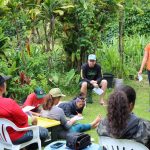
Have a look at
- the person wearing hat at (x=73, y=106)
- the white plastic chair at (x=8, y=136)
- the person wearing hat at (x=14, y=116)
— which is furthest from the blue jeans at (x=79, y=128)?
the person wearing hat at (x=14, y=116)

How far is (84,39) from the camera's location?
11266 millimetres

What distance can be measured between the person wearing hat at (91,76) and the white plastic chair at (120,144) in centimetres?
559

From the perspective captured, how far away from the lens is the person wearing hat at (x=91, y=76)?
991cm

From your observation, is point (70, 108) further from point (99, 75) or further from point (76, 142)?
point (76, 142)

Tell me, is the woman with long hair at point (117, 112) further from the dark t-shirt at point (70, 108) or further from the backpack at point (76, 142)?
the dark t-shirt at point (70, 108)

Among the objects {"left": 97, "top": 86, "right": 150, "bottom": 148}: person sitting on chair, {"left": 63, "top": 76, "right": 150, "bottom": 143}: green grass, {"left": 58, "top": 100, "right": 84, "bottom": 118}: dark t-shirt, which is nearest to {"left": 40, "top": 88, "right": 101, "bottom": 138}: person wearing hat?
{"left": 63, "top": 76, "right": 150, "bottom": 143}: green grass

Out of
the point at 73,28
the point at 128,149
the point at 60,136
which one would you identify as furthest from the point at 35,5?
the point at 128,149

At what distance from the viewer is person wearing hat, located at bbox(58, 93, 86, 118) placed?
26.2ft

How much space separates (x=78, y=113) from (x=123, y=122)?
13.7 feet

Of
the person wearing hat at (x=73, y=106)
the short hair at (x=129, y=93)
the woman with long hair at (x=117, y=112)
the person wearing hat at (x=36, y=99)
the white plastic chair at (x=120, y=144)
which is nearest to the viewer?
the woman with long hair at (x=117, y=112)

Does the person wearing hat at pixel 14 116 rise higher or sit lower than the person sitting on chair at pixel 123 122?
lower

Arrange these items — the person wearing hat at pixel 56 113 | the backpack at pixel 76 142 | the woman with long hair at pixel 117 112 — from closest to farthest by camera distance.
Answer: the woman with long hair at pixel 117 112, the backpack at pixel 76 142, the person wearing hat at pixel 56 113

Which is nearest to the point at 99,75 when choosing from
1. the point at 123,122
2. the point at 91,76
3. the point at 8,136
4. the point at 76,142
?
the point at 91,76

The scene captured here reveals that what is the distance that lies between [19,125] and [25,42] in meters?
7.01
